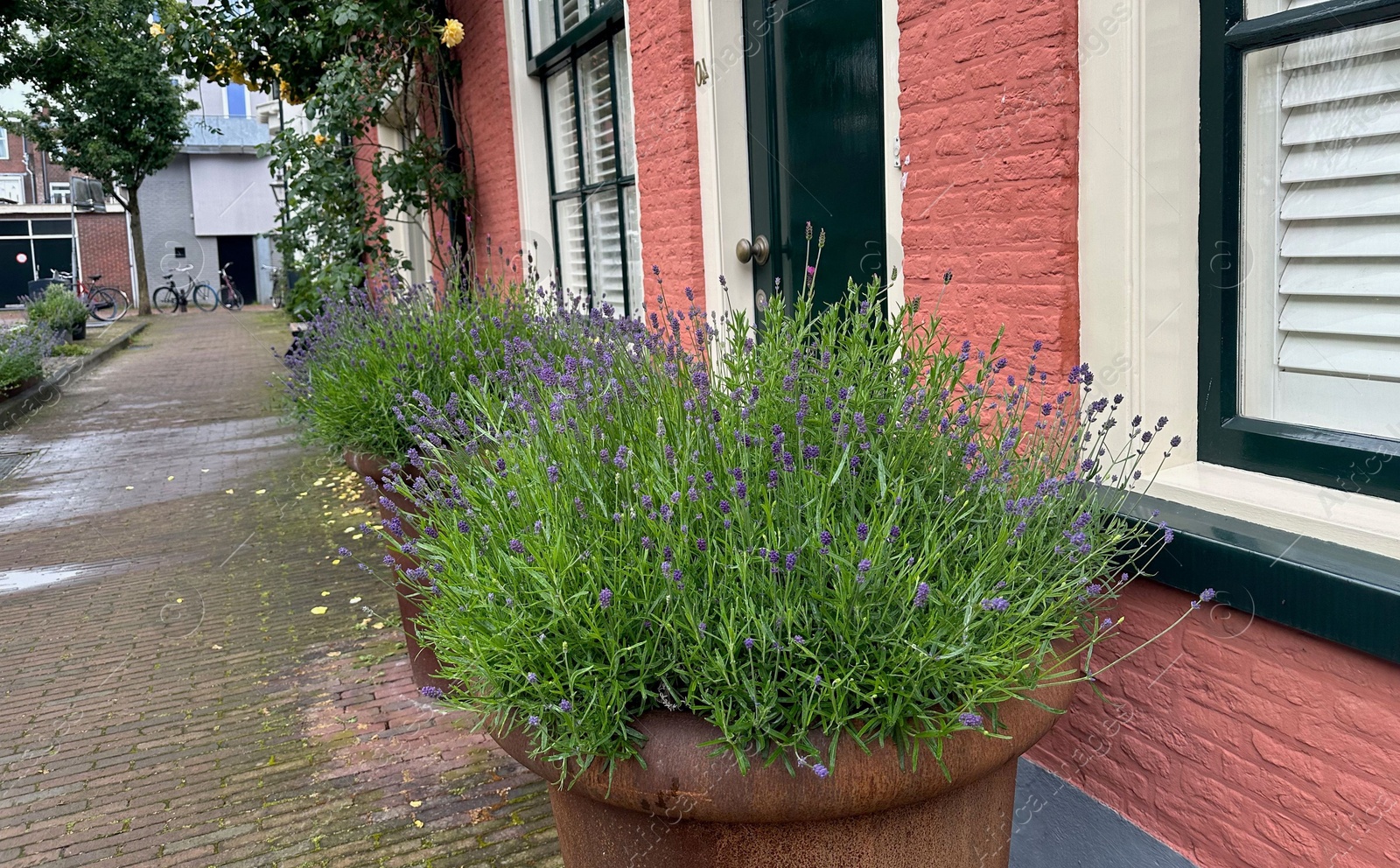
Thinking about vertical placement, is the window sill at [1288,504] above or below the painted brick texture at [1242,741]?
above

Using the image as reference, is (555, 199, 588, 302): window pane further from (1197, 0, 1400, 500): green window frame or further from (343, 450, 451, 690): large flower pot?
(1197, 0, 1400, 500): green window frame

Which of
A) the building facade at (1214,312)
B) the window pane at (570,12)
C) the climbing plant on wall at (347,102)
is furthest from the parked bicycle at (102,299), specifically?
the building facade at (1214,312)

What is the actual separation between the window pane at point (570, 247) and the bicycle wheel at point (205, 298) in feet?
86.8

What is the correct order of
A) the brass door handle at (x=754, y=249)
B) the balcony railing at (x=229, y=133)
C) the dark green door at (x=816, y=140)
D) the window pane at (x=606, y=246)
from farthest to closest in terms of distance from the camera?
the balcony railing at (x=229, y=133), the window pane at (x=606, y=246), the brass door handle at (x=754, y=249), the dark green door at (x=816, y=140)

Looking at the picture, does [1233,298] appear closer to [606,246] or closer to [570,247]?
[606,246]

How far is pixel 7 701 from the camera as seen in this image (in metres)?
4.02

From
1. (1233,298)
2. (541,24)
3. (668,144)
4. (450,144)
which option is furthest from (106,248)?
(1233,298)

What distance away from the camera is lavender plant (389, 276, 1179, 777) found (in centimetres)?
175

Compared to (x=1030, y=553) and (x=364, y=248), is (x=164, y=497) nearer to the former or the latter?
→ (x=364, y=248)

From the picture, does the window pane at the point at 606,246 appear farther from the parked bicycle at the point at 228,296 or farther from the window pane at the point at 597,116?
the parked bicycle at the point at 228,296

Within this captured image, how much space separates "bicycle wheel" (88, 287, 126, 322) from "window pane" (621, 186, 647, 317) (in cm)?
2403

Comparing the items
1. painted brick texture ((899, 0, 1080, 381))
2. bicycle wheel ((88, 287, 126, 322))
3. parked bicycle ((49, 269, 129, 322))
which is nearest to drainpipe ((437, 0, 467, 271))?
painted brick texture ((899, 0, 1080, 381))

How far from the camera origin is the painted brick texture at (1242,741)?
191 centimetres

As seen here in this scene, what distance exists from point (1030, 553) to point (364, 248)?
7.39 metres
